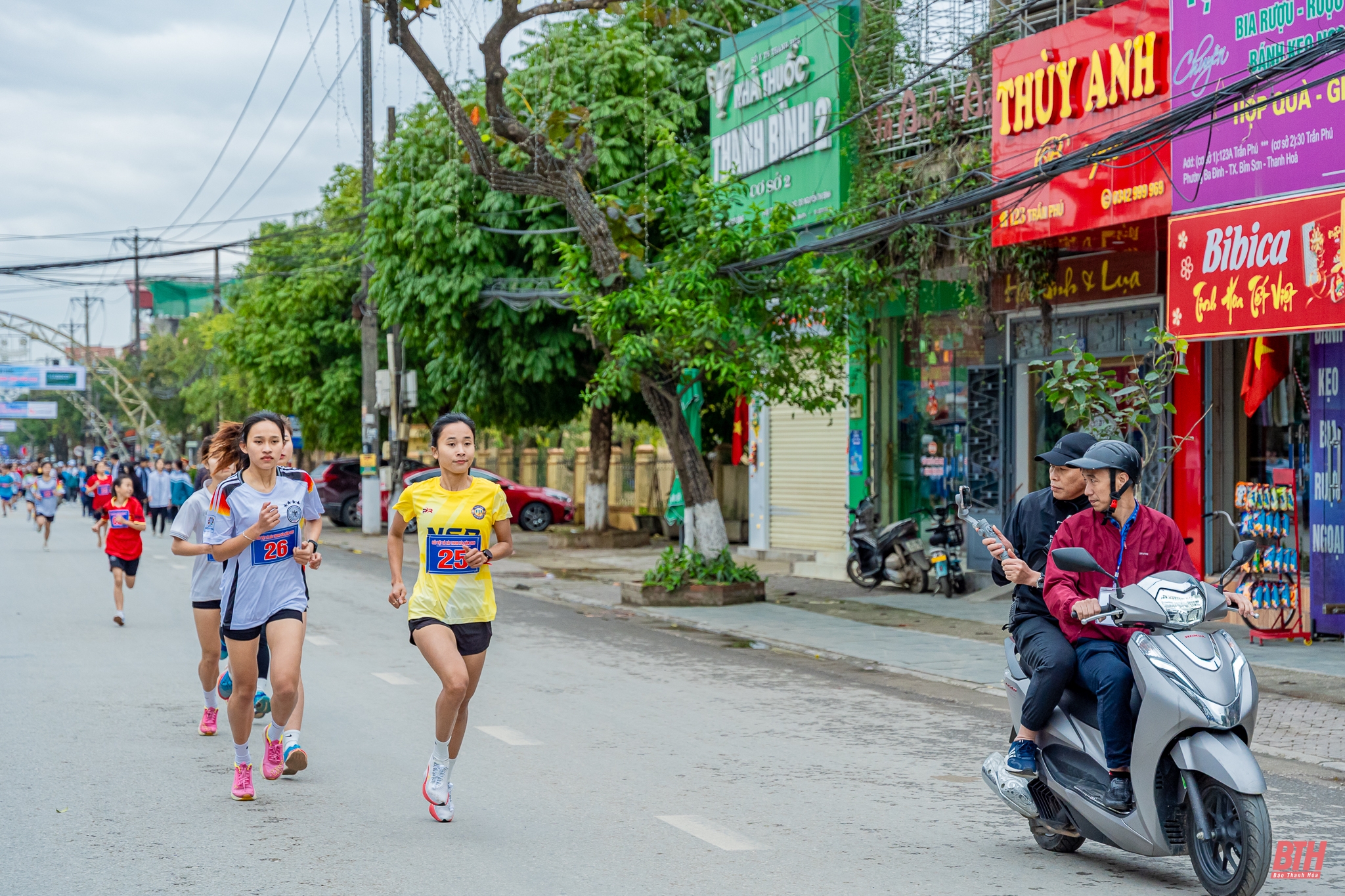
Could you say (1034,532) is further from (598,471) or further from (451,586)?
(598,471)

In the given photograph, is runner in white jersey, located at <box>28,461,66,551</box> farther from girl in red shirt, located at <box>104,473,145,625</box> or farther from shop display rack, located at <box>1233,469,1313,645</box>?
shop display rack, located at <box>1233,469,1313,645</box>

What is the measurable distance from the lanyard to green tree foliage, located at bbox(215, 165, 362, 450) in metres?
30.0

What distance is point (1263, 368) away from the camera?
12.9 metres

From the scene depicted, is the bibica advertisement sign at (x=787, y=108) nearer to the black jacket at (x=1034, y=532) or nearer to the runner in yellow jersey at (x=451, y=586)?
the runner in yellow jersey at (x=451, y=586)

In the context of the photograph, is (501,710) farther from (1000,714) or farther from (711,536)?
(711,536)

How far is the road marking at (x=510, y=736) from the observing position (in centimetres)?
823

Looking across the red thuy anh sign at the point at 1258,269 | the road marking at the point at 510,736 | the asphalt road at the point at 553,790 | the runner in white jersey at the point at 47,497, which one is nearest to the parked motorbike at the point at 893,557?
the asphalt road at the point at 553,790

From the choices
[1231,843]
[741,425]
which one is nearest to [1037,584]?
[1231,843]

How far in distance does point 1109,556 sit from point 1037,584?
296 mm

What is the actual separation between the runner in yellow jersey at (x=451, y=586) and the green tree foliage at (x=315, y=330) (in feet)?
93.1

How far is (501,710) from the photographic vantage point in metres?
9.41

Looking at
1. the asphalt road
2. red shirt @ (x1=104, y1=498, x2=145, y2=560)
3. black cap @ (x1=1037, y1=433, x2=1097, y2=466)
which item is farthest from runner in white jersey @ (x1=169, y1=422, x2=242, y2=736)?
red shirt @ (x1=104, y1=498, x2=145, y2=560)

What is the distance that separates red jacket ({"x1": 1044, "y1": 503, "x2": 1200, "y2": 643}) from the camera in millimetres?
5426

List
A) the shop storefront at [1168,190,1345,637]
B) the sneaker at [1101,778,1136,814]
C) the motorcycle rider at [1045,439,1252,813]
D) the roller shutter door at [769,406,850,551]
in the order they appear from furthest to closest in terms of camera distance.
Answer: the roller shutter door at [769,406,850,551]
the shop storefront at [1168,190,1345,637]
the motorcycle rider at [1045,439,1252,813]
the sneaker at [1101,778,1136,814]
